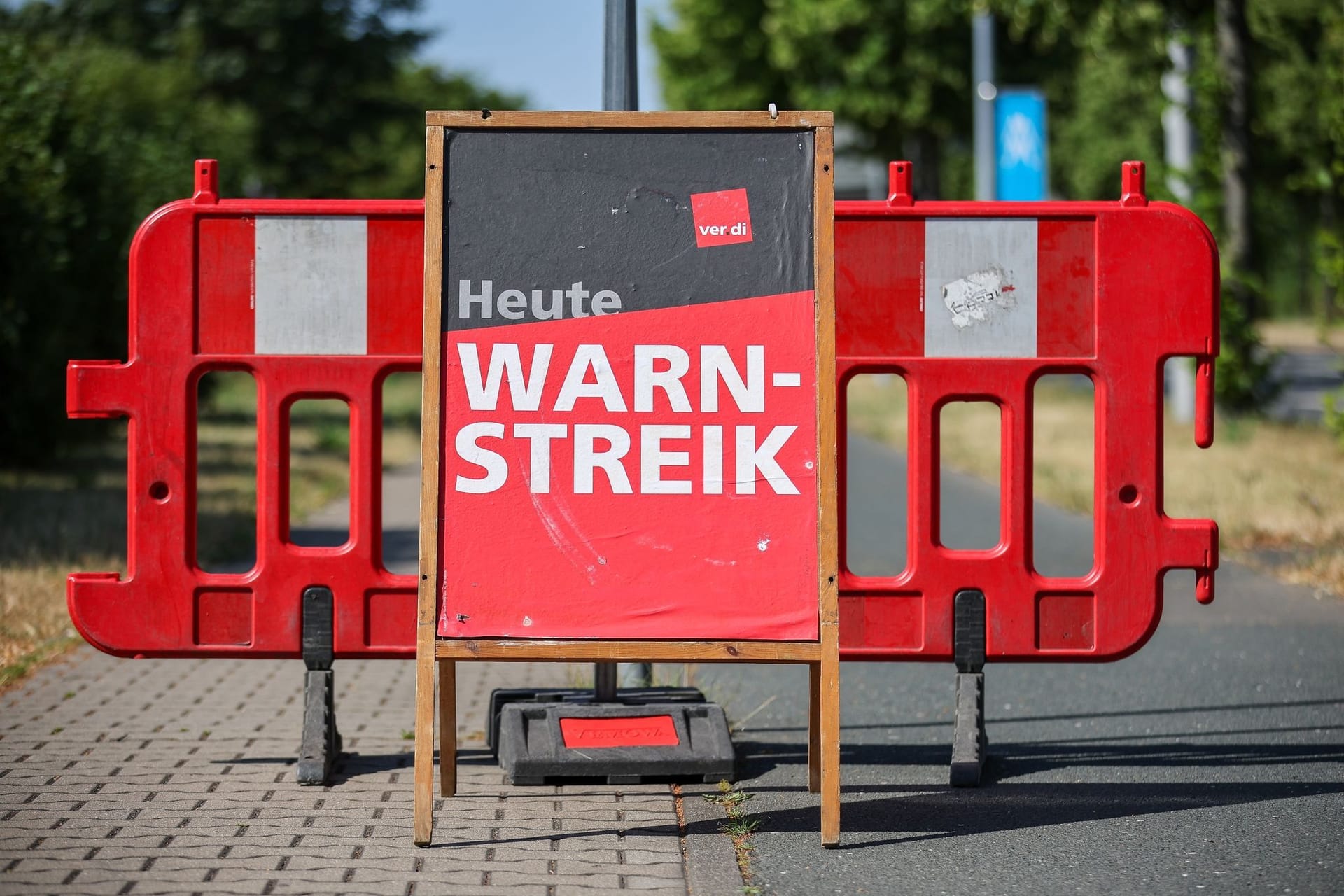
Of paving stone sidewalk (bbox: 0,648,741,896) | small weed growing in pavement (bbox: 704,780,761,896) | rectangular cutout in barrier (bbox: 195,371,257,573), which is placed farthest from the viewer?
rectangular cutout in barrier (bbox: 195,371,257,573)

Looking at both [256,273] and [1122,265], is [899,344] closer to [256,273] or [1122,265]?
[1122,265]

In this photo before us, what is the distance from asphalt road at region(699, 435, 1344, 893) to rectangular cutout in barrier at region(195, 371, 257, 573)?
2.20 meters

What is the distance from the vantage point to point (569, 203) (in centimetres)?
515

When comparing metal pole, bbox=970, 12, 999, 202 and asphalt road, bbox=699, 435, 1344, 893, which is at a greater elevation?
metal pole, bbox=970, 12, 999, 202

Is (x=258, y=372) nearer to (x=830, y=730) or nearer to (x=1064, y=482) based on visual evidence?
(x=830, y=730)

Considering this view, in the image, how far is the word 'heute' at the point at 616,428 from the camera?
5.03m

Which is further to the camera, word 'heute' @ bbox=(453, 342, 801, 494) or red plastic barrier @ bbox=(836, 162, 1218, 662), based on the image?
red plastic barrier @ bbox=(836, 162, 1218, 662)

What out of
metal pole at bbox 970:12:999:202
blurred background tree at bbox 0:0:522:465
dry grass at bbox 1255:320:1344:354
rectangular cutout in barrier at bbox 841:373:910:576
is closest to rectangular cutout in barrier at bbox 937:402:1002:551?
rectangular cutout in barrier at bbox 841:373:910:576

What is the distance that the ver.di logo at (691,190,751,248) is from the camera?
16.8ft

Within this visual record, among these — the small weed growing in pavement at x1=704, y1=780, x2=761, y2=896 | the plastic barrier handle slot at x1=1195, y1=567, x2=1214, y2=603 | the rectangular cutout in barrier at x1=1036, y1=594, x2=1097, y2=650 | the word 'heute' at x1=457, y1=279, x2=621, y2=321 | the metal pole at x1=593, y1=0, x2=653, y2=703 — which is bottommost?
the small weed growing in pavement at x1=704, y1=780, x2=761, y2=896

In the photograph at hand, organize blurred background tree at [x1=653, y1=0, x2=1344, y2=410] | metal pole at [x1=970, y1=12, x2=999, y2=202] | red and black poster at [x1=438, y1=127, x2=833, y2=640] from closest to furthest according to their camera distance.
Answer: red and black poster at [x1=438, y1=127, x2=833, y2=640] → blurred background tree at [x1=653, y1=0, x2=1344, y2=410] → metal pole at [x1=970, y1=12, x2=999, y2=202]

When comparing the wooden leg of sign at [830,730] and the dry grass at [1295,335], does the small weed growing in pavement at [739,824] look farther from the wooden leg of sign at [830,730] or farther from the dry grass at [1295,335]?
the dry grass at [1295,335]

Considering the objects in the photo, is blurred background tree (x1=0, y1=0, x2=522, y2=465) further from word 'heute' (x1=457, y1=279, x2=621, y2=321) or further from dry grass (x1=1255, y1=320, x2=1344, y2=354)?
dry grass (x1=1255, y1=320, x2=1344, y2=354)

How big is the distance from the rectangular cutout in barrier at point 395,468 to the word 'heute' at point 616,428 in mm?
408
